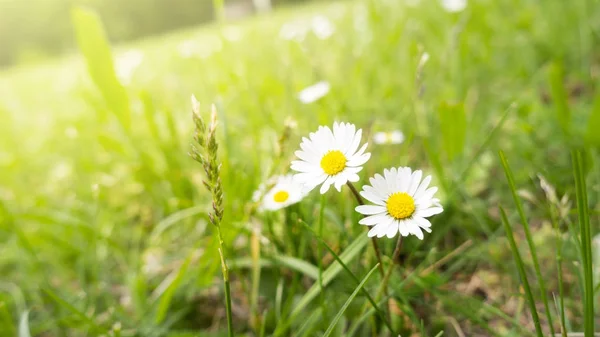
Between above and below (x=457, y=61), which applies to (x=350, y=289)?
below

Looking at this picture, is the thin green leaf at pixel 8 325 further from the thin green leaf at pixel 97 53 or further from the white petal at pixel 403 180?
the white petal at pixel 403 180

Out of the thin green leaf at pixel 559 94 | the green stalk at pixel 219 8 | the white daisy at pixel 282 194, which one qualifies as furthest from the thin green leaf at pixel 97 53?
the thin green leaf at pixel 559 94

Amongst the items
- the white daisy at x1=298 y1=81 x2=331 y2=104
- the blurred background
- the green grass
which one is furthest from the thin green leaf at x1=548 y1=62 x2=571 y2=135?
the blurred background

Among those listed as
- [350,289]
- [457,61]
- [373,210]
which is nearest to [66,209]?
[350,289]

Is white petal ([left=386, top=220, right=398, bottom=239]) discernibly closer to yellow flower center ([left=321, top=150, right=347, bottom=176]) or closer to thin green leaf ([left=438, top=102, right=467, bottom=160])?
yellow flower center ([left=321, top=150, right=347, bottom=176])

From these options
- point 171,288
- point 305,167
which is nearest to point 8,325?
point 171,288

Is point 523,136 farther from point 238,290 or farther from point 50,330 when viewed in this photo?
point 50,330

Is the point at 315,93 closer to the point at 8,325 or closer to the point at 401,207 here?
the point at 401,207
